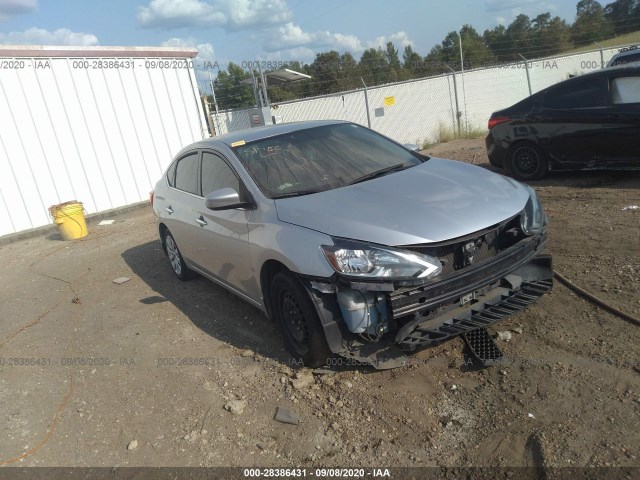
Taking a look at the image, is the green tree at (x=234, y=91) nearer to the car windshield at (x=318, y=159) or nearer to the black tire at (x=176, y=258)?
the black tire at (x=176, y=258)

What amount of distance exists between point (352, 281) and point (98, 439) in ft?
6.61

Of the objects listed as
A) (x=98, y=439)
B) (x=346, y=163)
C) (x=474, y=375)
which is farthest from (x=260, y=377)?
(x=346, y=163)

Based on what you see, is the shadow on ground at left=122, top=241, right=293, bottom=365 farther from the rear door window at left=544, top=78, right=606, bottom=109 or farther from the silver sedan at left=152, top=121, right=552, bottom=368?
the rear door window at left=544, top=78, right=606, bottom=109

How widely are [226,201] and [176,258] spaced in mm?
2487

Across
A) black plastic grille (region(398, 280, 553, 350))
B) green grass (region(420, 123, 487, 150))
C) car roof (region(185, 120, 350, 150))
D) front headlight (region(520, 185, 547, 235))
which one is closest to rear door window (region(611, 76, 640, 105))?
front headlight (region(520, 185, 547, 235))

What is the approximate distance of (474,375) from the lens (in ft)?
10.7

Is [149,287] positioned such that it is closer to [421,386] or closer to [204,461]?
[204,461]

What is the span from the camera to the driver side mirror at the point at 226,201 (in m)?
3.79

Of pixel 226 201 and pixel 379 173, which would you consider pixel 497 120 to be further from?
pixel 226 201

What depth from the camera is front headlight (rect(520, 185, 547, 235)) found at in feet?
11.4

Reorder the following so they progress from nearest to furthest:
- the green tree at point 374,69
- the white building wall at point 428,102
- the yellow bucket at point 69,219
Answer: the yellow bucket at point 69,219
the white building wall at point 428,102
the green tree at point 374,69

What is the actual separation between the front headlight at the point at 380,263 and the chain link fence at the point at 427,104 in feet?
37.5

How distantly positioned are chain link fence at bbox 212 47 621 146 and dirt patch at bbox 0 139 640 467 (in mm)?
10200

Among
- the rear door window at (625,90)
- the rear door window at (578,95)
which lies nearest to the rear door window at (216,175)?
the rear door window at (578,95)
